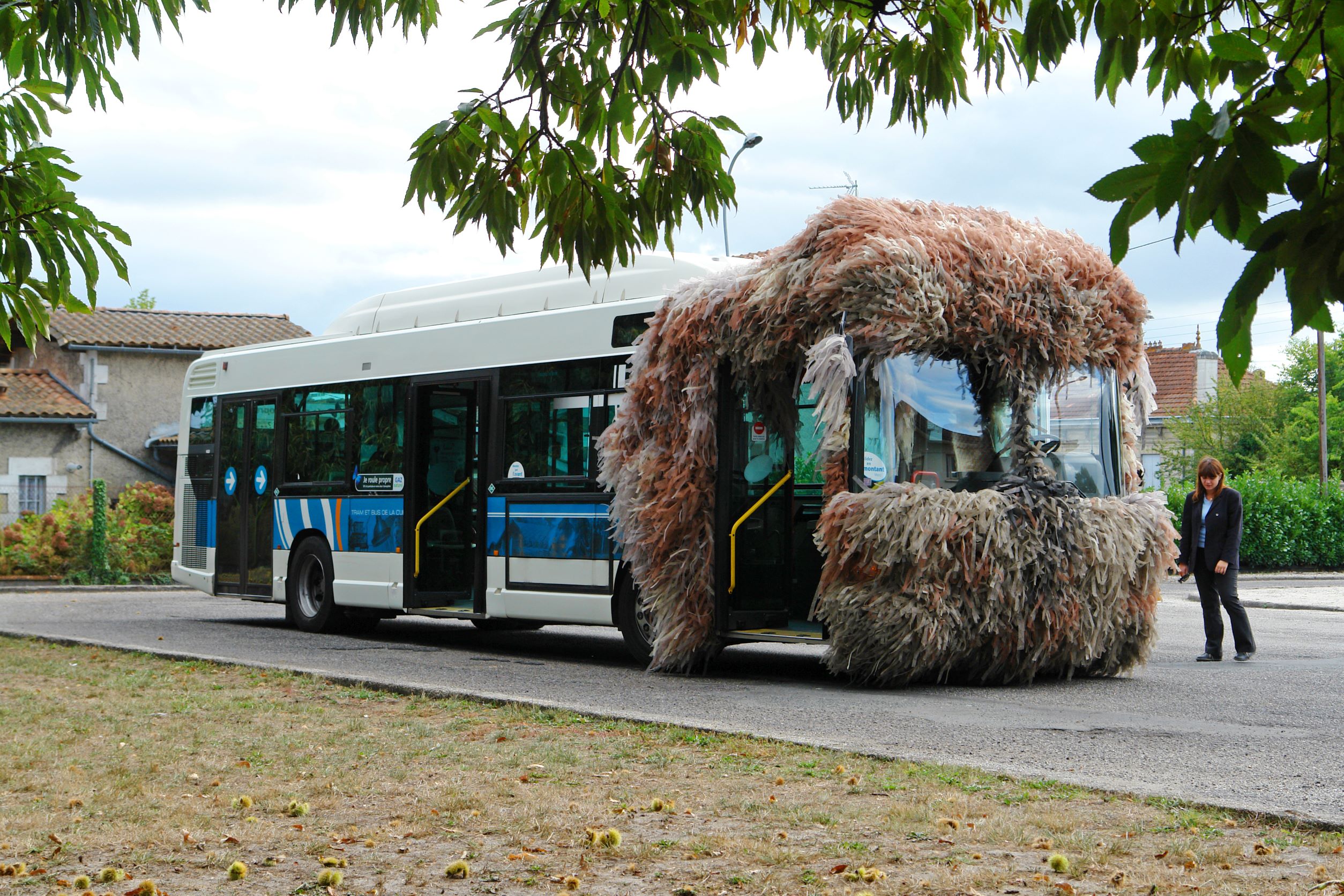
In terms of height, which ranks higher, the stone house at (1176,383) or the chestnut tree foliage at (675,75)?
the stone house at (1176,383)

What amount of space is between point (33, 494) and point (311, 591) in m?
21.2

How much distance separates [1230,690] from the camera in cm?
977

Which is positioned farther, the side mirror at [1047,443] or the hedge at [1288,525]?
the hedge at [1288,525]

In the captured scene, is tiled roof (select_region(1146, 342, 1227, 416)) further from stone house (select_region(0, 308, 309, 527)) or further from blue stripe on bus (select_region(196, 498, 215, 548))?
blue stripe on bus (select_region(196, 498, 215, 548))

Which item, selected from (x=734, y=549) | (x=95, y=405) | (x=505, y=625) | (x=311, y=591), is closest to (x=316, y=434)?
(x=311, y=591)

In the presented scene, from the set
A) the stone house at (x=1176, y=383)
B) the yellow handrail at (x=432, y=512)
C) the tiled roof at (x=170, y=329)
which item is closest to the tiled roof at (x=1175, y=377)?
the stone house at (x=1176, y=383)

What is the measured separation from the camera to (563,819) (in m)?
5.34

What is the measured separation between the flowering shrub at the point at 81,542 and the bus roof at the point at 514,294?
12.2 m

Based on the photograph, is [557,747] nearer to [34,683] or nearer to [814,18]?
[814,18]

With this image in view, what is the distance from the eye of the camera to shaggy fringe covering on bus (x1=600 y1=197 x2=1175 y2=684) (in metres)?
9.30

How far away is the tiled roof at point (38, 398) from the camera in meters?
32.8

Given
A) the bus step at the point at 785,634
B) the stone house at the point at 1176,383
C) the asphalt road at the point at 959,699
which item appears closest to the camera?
the asphalt road at the point at 959,699

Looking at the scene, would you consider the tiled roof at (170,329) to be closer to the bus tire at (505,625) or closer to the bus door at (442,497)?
the bus tire at (505,625)

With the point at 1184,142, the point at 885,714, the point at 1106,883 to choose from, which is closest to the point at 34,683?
the point at 885,714
